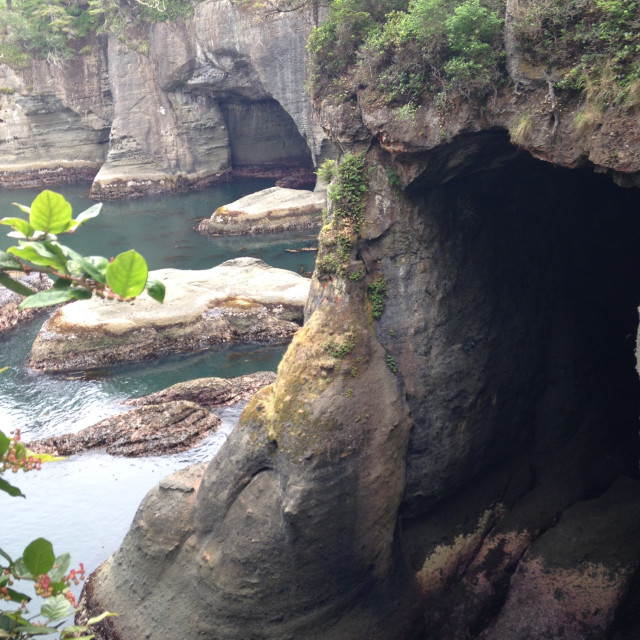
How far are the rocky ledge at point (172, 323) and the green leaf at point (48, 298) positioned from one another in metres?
18.4

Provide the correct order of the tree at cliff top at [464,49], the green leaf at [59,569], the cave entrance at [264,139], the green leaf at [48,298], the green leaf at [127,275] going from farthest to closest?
the cave entrance at [264,139] → the tree at cliff top at [464,49] → the green leaf at [59,569] → the green leaf at [127,275] → the green leaf at [48,298]

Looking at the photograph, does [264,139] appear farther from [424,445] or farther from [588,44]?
[588,44]

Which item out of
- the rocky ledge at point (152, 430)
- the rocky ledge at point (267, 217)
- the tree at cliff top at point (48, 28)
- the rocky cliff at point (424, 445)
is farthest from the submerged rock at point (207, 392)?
the tree at cliff top at point (48, 28)

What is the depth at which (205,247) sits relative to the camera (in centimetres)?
3416

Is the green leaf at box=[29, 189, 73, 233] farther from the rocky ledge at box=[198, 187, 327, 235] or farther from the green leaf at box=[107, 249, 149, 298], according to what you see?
the rocky ledge at box=[198, 187, 327, 235]

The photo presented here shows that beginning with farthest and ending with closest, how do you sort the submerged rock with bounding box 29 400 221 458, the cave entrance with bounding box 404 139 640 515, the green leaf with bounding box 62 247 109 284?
the submerged rock with bounding box 29 400 221 458
the cave entrance with bounding box 404 139 640 515
the green leaf with bounding box 62 247 109 284

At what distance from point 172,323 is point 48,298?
20.4m

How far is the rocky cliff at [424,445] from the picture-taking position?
978cm

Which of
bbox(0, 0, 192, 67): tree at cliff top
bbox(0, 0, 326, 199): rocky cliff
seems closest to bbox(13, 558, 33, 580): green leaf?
bbox(0, 0, 326, 199): rocky cliff

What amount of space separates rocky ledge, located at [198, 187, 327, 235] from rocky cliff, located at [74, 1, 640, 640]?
24.4 m

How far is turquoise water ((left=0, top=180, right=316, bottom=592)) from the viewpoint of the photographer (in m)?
14.3

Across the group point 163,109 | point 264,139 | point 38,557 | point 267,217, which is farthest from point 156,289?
point 264,139

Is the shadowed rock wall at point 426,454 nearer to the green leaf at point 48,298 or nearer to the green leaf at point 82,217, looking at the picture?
the green leaf at point 82,217

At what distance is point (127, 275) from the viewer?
10.2 ft
